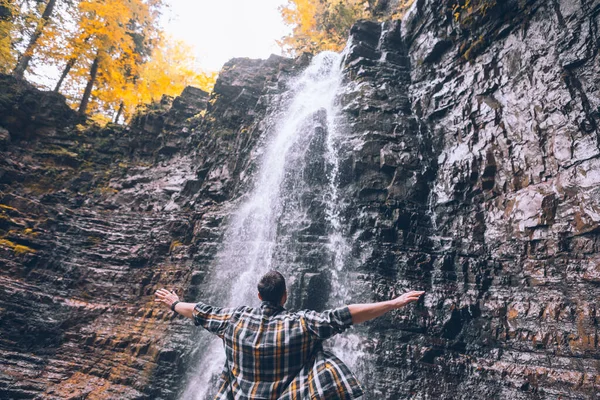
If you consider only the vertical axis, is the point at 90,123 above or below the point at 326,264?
above

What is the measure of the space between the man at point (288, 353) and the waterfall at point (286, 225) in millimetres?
6234

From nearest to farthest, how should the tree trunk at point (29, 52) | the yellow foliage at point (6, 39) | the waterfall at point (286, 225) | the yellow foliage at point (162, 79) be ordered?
the waterfall at point (286, 225) → the yellow foliage at point (6, 39) → the tree trunk at point (29, 52) → the yellow foliage at point (162, 79)

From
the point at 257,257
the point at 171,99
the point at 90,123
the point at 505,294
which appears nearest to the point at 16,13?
the point at 90,123

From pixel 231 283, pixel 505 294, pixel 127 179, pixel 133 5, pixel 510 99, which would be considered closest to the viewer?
pixel 505 294

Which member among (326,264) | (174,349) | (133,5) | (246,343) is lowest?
(174,349)

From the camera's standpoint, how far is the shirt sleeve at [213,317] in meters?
2.36

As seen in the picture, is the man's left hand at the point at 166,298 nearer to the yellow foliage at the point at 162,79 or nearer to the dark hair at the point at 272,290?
the dark hair at the point at 272,290

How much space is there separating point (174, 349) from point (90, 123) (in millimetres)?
11815

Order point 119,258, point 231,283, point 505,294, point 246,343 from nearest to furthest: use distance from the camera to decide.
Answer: point 246,343 → point 505,294 → point 231,283 → point 119,258

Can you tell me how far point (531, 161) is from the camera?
765 centimetres

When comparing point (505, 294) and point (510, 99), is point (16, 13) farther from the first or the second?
point (505, 294)

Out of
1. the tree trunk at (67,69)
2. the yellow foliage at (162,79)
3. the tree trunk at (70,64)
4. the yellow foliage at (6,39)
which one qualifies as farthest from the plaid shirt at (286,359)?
the yellow foliage at (6,39)

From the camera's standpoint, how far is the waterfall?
8805 mm

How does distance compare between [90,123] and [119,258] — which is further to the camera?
[90,123]
